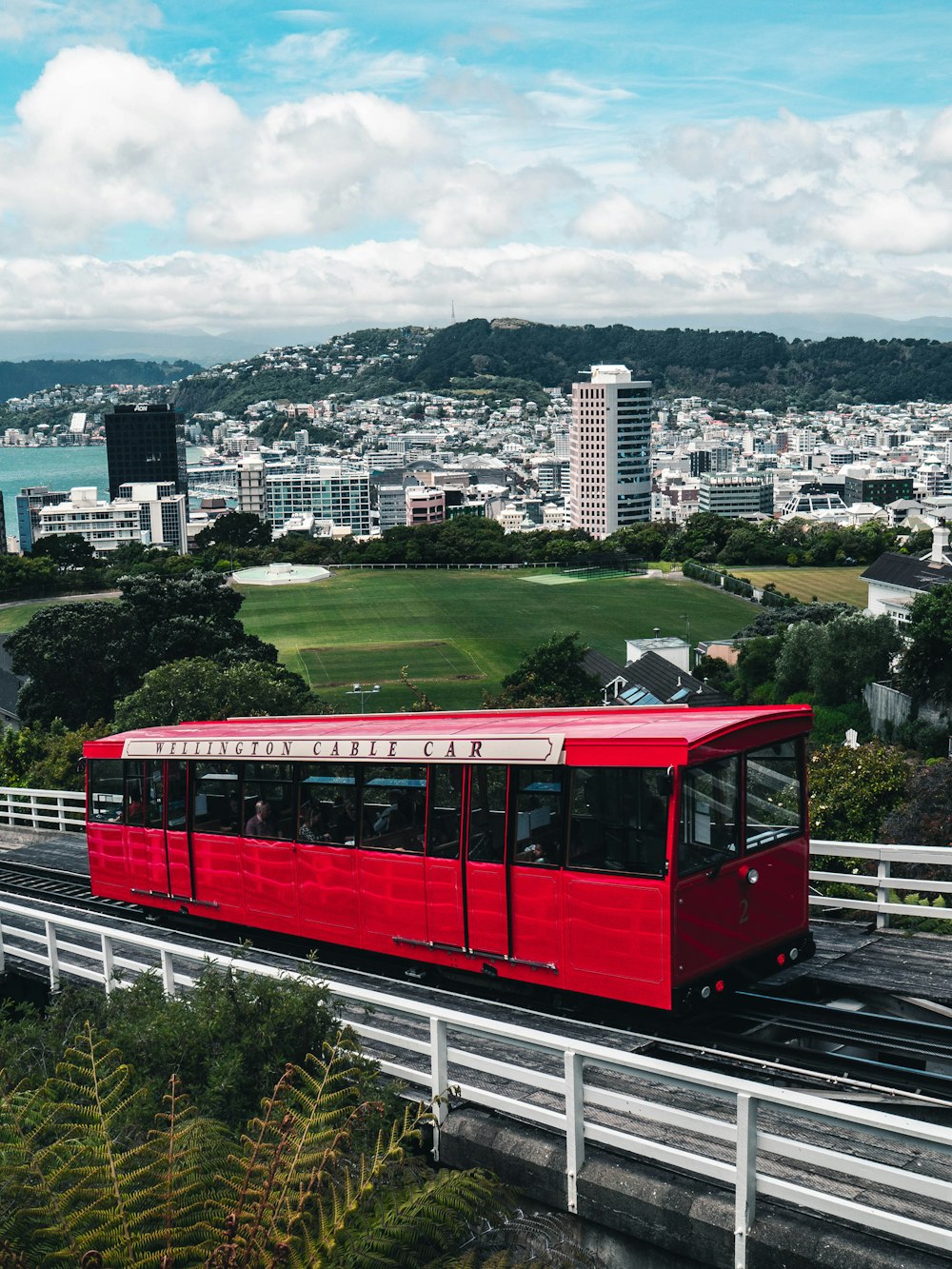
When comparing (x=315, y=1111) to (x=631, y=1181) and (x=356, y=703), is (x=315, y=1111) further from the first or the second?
(x=356, y=703)

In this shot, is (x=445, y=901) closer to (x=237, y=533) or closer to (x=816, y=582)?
(x=816, y=582)

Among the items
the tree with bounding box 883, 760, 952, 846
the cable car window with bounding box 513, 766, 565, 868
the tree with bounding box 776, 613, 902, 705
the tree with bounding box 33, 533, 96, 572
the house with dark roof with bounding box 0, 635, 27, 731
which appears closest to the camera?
the cable car window with bounding box 513, 766, 565, 868

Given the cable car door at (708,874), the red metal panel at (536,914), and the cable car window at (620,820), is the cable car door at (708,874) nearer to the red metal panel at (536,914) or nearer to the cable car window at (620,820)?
the cable car window at (620,820)

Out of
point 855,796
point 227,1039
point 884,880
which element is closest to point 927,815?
point 855,796

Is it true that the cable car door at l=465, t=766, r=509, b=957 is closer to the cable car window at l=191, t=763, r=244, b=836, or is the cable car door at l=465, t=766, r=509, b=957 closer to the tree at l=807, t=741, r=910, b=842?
the cable car window at l=191, t=763, r=244, b=836

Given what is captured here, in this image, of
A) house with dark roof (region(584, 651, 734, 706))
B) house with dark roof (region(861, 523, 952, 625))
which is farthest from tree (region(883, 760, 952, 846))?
house with dark roof (region(861, 523, 952, 625))

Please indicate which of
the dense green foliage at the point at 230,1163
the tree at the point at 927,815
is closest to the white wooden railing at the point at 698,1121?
the dense green foliage at the point at 230,1163
